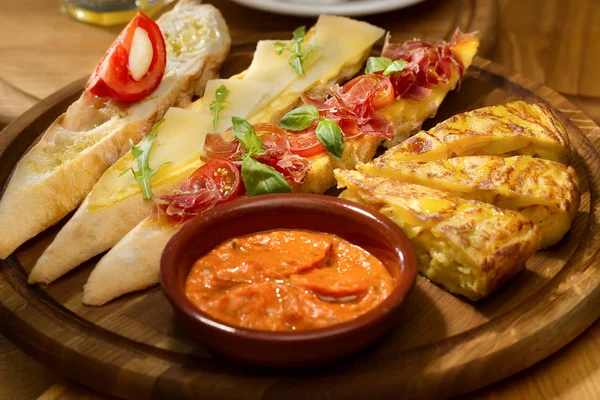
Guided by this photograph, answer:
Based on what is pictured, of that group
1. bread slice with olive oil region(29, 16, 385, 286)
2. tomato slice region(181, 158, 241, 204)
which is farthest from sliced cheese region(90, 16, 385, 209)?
tomato slice region(181, 158, 241, 204)

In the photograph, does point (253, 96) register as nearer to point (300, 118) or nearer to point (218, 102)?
point (218, 102)

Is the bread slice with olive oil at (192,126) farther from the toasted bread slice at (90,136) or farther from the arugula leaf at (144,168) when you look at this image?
the toasted bread slice at (90,136)

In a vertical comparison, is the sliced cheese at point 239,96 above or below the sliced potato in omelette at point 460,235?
above

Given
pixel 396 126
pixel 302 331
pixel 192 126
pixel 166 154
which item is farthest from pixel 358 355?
pixel 396 126

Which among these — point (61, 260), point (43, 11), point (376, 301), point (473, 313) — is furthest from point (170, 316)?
point (43, 11)

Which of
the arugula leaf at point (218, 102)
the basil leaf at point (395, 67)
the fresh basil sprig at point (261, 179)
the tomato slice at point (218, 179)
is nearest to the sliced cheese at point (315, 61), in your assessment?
the arugula leaf at point (218, 102)
